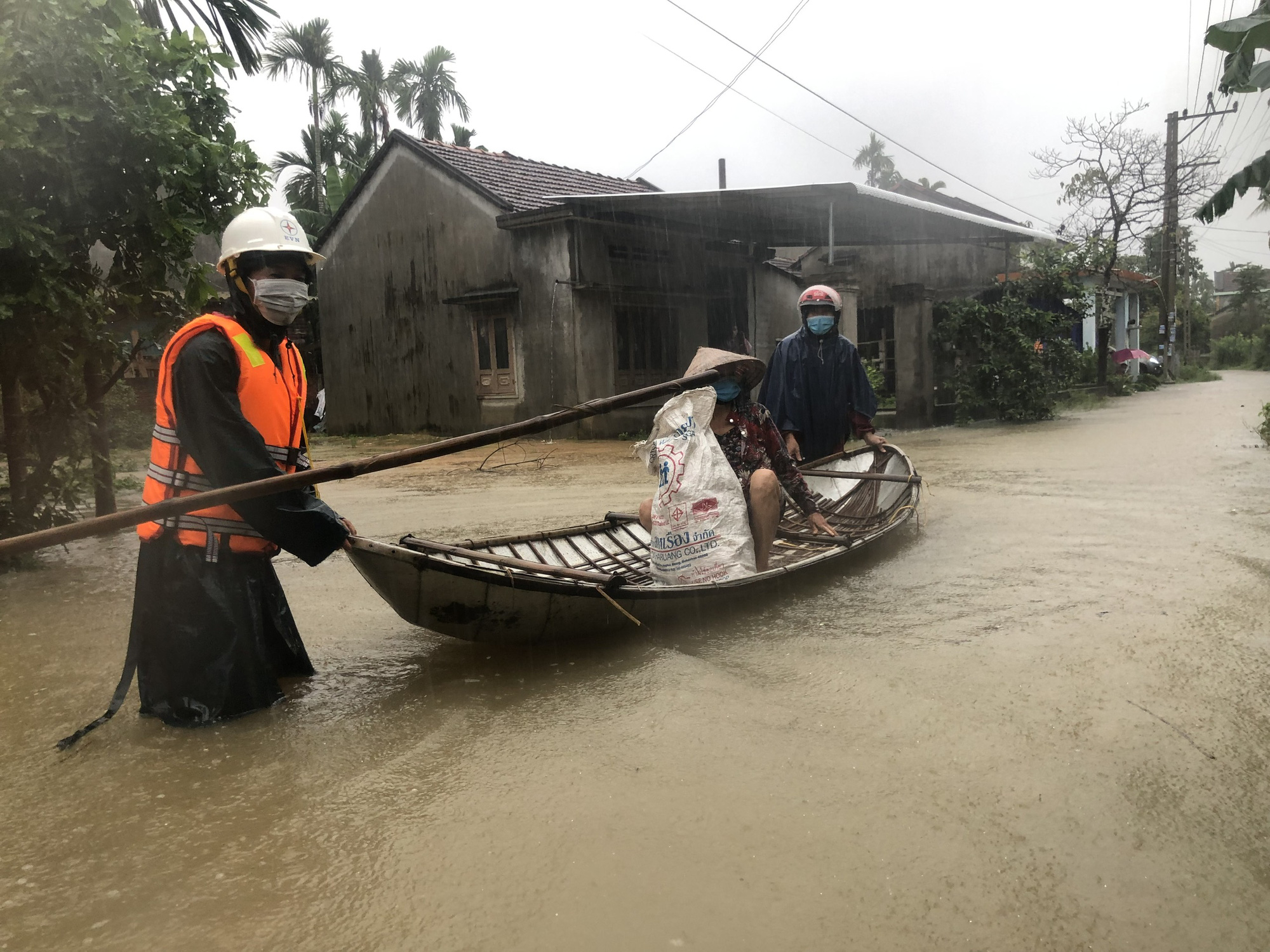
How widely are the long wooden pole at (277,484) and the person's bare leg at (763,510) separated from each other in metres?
0.99

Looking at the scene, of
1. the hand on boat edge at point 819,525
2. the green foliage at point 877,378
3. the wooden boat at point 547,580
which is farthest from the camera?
the green foliage at point 877,378

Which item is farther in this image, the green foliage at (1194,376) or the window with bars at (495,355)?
the green foliage at (1194,376)

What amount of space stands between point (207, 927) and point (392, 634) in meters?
2.32

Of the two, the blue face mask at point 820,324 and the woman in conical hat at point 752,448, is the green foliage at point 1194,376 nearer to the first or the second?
the blue face mask at point 820,324

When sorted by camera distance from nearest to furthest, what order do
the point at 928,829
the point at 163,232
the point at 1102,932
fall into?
the point at 1102,932, the point at 928,829, the point at 163,232

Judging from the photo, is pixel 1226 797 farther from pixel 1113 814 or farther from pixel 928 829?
pixel 928 829

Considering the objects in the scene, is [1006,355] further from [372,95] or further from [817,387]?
[372,95]

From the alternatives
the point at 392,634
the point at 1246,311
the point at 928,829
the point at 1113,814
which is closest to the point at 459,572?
the point at 392,634

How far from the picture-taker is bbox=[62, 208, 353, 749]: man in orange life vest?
3.13m

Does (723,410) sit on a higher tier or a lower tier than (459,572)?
higher

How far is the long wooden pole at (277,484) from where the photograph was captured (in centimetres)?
275

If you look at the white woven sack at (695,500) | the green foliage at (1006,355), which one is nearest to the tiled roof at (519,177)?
the green foliage at (1006,355)

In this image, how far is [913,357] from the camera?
45.6 ft

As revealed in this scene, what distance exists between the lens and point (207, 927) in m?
2.24
